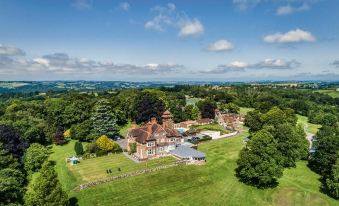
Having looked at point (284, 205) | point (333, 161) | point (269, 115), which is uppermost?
point (269, 115)

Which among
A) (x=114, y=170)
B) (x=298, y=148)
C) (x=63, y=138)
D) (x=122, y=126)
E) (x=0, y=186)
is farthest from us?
(x=122, y=126)

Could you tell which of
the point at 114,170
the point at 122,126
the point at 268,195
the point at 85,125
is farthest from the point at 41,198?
the point at 122,126

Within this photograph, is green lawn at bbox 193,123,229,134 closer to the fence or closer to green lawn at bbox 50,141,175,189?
green lawn at bbox 50,141,175,189

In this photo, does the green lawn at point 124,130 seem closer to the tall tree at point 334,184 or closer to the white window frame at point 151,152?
the white window frame at point 151,152

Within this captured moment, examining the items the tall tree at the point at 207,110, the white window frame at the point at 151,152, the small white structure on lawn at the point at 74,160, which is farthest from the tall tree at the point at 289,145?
the tall tree at the point at 207,110

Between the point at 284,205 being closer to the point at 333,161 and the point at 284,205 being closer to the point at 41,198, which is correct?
Answer: the point at 333,161

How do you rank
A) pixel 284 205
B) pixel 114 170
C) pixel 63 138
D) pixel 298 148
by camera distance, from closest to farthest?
1. pixel 284 205
2. pixel 114 170
3. pixel 298 148
4. pixel 63 138

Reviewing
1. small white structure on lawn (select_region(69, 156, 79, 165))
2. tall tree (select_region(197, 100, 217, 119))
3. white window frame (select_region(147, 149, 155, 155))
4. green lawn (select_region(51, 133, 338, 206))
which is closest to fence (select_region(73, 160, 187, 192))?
green lawn (select_region(51, 133, 338, 206))
